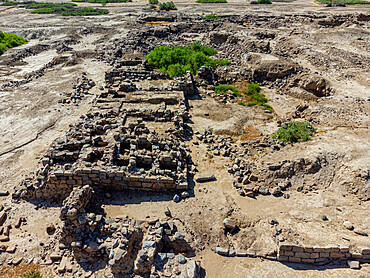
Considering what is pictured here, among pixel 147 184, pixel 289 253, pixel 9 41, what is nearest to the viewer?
pixel 289 253

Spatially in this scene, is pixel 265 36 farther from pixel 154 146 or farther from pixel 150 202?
pixel 150 202

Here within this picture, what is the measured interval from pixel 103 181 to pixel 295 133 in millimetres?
9391

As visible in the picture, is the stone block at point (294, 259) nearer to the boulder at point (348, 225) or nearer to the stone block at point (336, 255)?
the stone block at point (336, 255)

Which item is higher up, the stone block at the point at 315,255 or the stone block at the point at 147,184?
the stone block at the point at 147,184

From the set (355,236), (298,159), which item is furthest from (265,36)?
(355,236)

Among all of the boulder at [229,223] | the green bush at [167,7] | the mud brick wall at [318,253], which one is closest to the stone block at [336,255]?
the mud brick wall at [318,253]

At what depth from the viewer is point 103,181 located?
9.47 meters

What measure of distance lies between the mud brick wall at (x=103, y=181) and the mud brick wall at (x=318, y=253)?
4081 millimetres

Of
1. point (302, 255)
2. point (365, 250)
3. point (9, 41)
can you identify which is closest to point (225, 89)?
point (302, 255)

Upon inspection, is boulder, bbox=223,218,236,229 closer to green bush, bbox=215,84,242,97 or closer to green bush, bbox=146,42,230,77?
green bush, bbox=215,84,242,97

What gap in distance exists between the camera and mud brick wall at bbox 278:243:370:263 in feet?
22.9

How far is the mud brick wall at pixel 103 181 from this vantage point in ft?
30.5

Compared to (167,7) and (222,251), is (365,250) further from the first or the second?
(167,7)

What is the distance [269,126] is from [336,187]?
5631 millimetres
